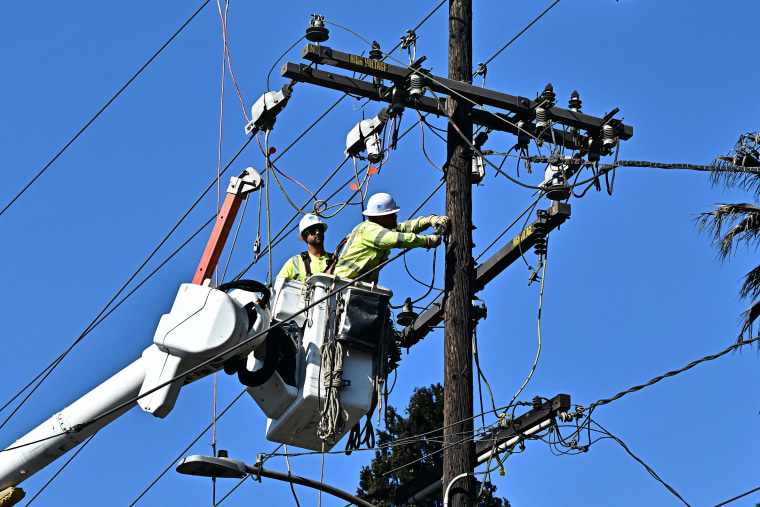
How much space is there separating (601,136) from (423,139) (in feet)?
5.65

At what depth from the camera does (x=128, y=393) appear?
498 inches

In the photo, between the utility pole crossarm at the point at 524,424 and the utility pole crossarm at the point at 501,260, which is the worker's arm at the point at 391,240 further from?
the utility pole crossarm at the point at 524,424

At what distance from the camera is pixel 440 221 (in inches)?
479

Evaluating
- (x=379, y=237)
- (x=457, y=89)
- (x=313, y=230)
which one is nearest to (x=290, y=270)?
(x=313, y=230)

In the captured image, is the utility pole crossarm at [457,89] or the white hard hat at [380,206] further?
the white hard hat at [380,206]

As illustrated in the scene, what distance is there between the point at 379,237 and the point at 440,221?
0.66 m

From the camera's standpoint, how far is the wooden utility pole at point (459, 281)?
11375 millimetres

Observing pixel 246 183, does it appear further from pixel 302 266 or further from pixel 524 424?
pixel 524 424

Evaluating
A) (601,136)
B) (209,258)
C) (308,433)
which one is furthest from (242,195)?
(601,136)

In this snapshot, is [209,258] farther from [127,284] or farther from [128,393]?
[127,284]

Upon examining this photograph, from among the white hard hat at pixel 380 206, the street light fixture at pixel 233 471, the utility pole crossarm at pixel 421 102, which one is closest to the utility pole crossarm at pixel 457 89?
the utility pole crossarm at pixel 421 102

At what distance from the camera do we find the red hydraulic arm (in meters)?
12.6

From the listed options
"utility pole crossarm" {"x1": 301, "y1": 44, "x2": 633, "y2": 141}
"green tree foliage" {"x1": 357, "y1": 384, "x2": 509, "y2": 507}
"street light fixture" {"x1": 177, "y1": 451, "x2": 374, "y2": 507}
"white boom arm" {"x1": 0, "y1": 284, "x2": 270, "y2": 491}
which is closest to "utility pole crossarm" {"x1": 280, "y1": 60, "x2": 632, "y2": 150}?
"utility pole crossarm" {"x1": 301, "y1": 44, "x2": 633, "y2": 141}

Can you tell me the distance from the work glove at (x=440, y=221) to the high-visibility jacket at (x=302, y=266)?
1461 millimetres
